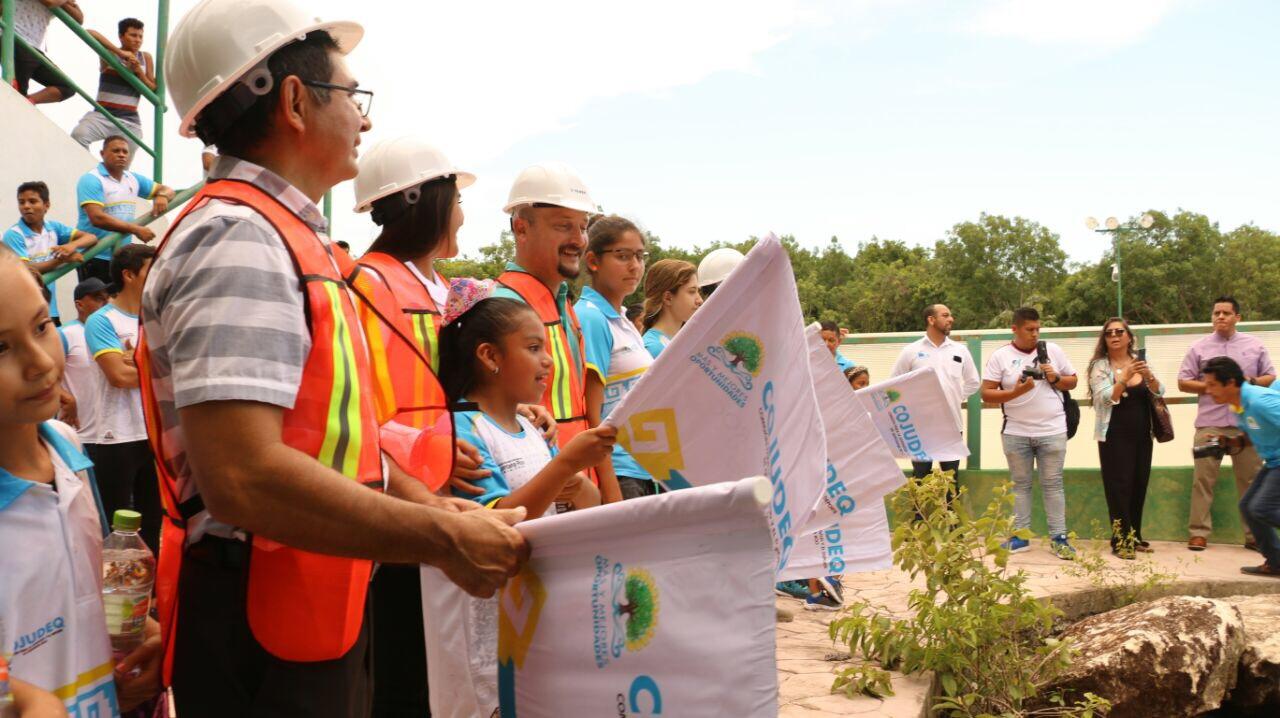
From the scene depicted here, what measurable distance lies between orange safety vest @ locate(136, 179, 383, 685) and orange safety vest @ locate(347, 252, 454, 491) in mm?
464

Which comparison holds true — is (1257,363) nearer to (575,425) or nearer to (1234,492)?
(1234,492)

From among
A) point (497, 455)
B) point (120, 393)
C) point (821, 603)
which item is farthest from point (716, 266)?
point (497, 455)

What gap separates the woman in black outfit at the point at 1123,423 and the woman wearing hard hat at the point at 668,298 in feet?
17.3

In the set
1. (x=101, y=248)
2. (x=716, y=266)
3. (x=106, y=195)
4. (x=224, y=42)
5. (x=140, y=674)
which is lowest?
(x=140, y=674)

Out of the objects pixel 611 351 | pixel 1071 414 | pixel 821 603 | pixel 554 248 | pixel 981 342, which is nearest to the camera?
pixel 554 248

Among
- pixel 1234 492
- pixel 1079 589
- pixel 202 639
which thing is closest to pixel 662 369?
pixel 202 639

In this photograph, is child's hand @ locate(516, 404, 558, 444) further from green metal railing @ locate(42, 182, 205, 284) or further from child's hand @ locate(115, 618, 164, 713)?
green metal railing @ locate(42, 182, 205, 284)

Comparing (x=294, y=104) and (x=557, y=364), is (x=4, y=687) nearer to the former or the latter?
(x=294, y=104)

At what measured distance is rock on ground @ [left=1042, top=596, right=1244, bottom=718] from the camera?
589 centimetres

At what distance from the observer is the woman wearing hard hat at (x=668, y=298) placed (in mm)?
5199

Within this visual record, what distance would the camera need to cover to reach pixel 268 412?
155 centimetres

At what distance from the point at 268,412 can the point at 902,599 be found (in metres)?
6.69

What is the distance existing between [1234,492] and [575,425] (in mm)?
8532

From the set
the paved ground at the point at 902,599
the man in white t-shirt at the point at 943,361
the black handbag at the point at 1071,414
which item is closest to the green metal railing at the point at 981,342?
the man in white t-shirt at the point at 943,361
